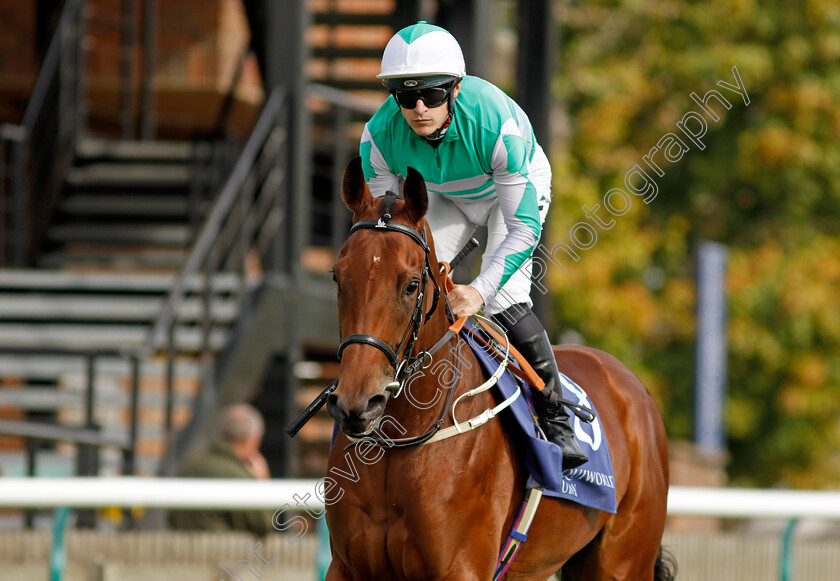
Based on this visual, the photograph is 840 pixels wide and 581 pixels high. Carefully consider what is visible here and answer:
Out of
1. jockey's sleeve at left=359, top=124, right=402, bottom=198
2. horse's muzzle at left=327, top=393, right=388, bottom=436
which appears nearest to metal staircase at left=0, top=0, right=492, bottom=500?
jockey's sleeve at left=359, top=124, right=402, bottom=198

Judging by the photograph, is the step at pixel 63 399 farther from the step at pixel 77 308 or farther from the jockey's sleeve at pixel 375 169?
the jockey's sleeve at pixel 375 169

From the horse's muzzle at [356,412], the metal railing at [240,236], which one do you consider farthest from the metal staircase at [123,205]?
the horse's muzzle at [356,412]

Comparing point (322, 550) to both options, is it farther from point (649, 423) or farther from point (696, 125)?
point (696, 125)

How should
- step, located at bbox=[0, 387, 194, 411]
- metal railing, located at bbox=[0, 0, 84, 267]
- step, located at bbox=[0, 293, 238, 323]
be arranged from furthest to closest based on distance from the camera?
metal railing, located at bbox=[0, 0, 84, 267] < step, located at bbox=[0, 293, 238, 323] < step, located at bbox=[0, 387, 194, 411]

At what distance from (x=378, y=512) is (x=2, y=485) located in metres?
2.10

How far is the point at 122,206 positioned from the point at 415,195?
25.4 feet

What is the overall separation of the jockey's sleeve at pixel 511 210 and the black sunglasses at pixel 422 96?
0.85 feet

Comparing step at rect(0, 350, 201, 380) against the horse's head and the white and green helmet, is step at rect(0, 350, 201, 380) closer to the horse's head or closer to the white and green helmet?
the white and green helmet

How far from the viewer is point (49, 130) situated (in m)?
11.3

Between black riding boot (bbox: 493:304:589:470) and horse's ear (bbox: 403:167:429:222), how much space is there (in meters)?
0.77

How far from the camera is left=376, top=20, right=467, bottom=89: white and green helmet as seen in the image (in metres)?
3.88

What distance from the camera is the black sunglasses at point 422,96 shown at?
3.93 meters

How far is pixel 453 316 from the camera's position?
3.98m

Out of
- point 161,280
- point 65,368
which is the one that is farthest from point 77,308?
point 161,280
